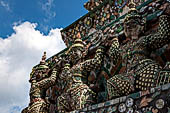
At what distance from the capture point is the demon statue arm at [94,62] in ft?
13.6

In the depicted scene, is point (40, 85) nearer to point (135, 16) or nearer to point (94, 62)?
point (94, 62)

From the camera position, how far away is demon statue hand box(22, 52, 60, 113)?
15.4ft

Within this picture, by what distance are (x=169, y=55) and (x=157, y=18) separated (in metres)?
0.60

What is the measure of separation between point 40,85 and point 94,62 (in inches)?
51.5

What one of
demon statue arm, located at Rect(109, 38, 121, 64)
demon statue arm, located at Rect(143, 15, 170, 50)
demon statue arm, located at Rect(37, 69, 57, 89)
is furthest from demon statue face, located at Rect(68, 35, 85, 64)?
demon statue arm, located at Rect(143, 15, 170, 50)

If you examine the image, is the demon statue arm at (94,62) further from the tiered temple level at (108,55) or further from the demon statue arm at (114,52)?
the demon statue arm at (114,52)

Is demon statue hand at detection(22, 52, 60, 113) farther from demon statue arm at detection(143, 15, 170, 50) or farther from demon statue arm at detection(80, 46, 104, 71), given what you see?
demon statue arm at detection(143, 15, 170, 50)

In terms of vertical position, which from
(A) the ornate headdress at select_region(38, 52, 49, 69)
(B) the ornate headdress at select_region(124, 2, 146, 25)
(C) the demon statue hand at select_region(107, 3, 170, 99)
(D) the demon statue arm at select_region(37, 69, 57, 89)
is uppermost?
(A) the ornate headdress at select_region(38, 52, 49, 69)

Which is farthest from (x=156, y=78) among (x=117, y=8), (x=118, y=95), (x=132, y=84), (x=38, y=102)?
(x=38, y=102)

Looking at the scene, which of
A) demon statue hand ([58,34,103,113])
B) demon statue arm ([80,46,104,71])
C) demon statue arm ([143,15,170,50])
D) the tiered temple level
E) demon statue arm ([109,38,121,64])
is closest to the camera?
the tiered temple level

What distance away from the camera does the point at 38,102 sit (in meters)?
4.75

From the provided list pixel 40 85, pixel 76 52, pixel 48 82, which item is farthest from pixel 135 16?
pixel 40 85

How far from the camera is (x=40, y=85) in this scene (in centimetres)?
494

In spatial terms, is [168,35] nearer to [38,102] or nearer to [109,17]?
[109,17]
